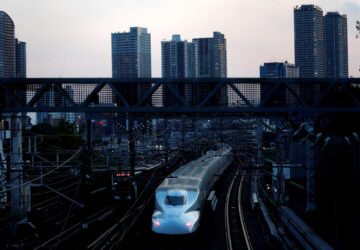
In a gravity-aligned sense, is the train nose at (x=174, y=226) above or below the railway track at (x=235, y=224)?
above

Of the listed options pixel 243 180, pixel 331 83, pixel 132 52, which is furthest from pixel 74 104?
pixel 132 52

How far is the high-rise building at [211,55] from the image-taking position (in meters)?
155

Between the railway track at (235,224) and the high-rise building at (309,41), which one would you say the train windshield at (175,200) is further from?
the high-rise building at (309,41)

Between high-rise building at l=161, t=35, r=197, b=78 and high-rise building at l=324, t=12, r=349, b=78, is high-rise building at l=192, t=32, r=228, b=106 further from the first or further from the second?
high-rise building at l=324, t=12, r=349, b=78

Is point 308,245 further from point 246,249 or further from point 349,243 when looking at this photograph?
point 246,249

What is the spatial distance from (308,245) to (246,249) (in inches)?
100

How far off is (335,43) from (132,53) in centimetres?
8047

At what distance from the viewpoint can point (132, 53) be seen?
16312cm

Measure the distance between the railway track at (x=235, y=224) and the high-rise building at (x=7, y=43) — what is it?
87.6 metres

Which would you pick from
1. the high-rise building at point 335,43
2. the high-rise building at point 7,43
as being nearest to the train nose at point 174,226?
Answer: the high-rise building at point 7,43

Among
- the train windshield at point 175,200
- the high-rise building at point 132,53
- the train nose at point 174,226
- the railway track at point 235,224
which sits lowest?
the railway track at point 235,224

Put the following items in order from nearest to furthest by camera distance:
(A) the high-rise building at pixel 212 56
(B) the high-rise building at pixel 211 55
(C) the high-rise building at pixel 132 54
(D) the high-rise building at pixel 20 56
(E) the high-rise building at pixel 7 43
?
(E) the high-rise building at pixel 7 43 < (D) the high-rise building at pixel 20 56 < (A) the high-rise building at pixel 212 56 < (B) the high-rise building at pixel 211 55 < (C) the high-rise building at pixel 132 54

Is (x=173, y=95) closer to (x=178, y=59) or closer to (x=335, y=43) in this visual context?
(x=178, y=59)

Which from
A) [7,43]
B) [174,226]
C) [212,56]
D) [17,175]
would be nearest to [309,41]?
[212,56]
